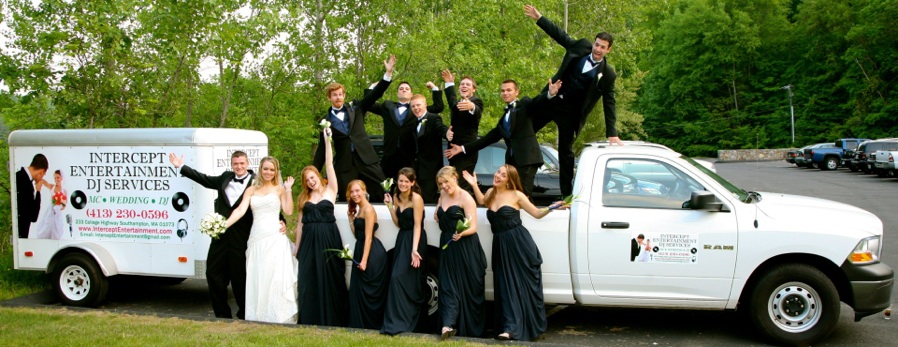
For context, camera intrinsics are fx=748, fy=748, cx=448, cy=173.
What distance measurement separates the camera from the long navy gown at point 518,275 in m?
6.71

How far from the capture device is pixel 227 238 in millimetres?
7605

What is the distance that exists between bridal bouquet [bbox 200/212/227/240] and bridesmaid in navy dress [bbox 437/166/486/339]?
2138 millimetres

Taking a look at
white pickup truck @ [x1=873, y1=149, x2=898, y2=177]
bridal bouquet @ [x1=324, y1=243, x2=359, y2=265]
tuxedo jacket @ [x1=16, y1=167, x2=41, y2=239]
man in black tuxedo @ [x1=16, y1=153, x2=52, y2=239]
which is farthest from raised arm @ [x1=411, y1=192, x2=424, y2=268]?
white pickup truck @ [x1=873, y1=149, x2=898, y2=177]

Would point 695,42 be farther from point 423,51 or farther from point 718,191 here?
point 718,191

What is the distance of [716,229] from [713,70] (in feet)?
214

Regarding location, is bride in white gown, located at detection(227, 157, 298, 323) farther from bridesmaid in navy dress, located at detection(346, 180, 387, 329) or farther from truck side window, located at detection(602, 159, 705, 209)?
truck side window, located at detection(602, 159, 705, 209)

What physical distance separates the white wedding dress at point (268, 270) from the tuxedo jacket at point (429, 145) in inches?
71.3

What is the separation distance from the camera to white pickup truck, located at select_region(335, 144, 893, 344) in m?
6.48

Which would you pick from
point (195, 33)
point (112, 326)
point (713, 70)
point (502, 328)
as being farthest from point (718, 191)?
point (713, 70)

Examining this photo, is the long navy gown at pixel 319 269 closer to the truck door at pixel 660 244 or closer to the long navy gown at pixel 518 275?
the long navy gown at pixel 518 275

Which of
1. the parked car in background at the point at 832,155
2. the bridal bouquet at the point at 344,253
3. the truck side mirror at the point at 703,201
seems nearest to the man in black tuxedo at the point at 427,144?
the bridal bouquet at the point at 344,253

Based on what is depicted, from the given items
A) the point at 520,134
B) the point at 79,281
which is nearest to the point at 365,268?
the point at 520,134

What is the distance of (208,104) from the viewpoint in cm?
1498

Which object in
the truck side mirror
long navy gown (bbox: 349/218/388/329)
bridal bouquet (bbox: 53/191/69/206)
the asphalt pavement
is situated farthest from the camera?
bridal bouquet (bbox: 53/191/69/206)
